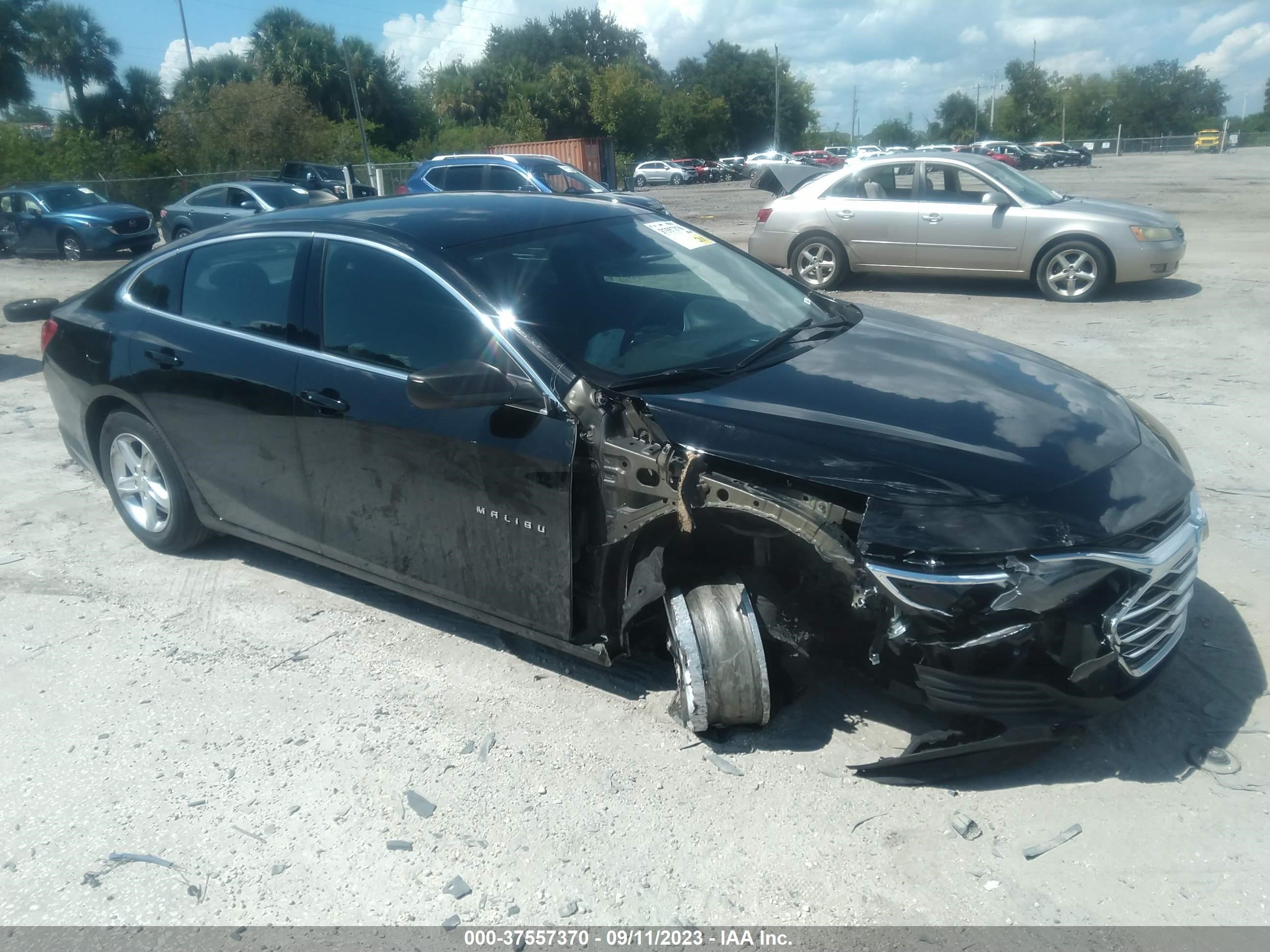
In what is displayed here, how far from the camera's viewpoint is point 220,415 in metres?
4.30

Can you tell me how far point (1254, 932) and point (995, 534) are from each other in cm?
117

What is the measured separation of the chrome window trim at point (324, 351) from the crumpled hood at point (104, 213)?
1834cm

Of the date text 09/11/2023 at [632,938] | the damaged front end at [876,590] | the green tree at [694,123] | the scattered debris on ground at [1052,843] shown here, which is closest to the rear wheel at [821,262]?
the damaged front end at [876,590]

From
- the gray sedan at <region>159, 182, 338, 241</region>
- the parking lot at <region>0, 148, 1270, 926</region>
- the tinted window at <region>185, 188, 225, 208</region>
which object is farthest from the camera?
the tinted window at <region>185, 188, 225, 208</region>

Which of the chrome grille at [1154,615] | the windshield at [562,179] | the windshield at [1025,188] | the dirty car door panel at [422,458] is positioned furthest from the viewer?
the windshield at [562,179]

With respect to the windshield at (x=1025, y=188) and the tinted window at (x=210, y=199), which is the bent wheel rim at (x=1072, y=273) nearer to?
the windshield at (x=1025, y=188)

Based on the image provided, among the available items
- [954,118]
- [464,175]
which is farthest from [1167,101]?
[464,175]

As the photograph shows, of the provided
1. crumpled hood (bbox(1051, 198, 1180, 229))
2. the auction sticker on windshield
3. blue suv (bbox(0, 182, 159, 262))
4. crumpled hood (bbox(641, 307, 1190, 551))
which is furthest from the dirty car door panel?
blue suv (bbox(0, 182, 159, 262))

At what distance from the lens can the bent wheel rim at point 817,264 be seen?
12211 millimetres

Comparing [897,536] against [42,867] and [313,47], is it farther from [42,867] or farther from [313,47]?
[313,47]

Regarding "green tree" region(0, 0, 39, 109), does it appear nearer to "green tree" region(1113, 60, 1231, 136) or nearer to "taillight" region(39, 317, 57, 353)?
"taillight" region(39, 317, 57, 353)

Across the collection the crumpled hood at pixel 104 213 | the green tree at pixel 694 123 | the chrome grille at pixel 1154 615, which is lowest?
the chrome grille at pixel 1154 615

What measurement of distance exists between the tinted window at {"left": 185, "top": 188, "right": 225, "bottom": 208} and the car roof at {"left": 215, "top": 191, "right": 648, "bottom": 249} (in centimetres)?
1672

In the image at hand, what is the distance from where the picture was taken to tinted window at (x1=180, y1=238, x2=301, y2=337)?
4.17 meters
